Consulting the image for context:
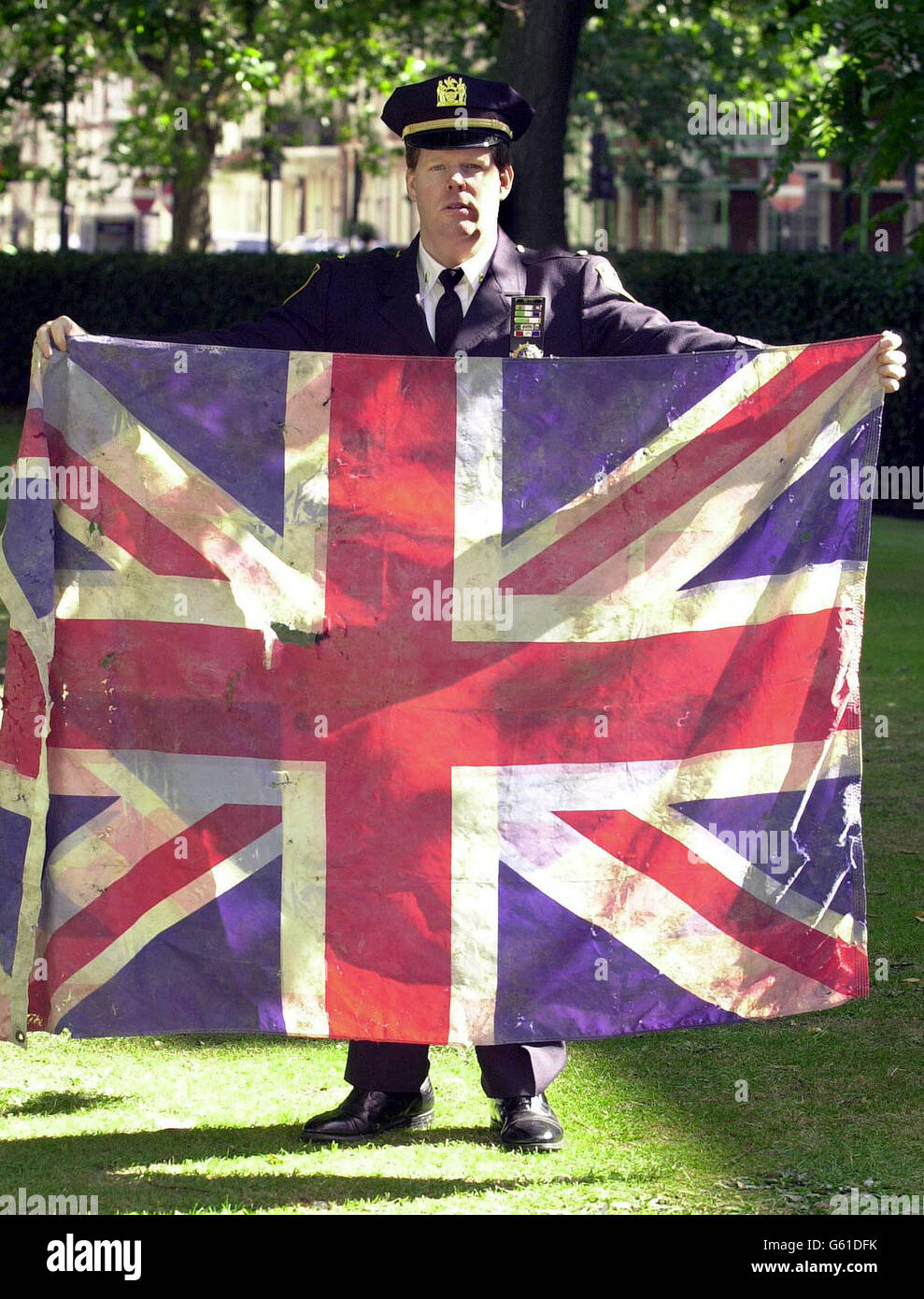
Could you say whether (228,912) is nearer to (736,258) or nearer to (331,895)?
(331,895)

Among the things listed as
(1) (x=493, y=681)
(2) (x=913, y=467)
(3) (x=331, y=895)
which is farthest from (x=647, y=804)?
(2) (x=913, y=467)

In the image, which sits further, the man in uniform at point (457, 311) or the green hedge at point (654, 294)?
the green hedge at point (654, 294)

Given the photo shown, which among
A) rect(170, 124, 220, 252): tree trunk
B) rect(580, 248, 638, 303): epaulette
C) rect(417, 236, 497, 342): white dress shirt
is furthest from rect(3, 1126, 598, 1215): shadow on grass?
rect(170, 124, 220, 252): tree trunk

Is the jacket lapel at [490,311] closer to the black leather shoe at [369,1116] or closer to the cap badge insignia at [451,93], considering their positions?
the cap badge insignia at [451,93]

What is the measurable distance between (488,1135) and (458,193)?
7.56 feet

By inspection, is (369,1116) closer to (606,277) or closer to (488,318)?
(488,318)

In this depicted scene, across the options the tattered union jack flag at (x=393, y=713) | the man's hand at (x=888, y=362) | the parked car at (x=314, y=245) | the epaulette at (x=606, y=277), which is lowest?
the tattered union jack flag at (x=393, y=713)

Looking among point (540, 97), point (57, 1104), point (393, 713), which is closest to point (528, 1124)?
point (393, 713)

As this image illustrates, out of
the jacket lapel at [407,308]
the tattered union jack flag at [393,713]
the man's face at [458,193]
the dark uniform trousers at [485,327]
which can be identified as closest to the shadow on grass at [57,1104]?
the tattered union jack flag at [393,713]

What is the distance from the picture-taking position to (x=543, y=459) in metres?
4.45

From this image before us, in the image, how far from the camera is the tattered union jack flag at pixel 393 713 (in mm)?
4367

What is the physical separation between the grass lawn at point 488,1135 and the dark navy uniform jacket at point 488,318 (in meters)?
1.95

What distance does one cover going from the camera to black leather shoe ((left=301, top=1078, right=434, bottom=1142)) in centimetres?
447

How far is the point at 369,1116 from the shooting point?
4520 millimetres
